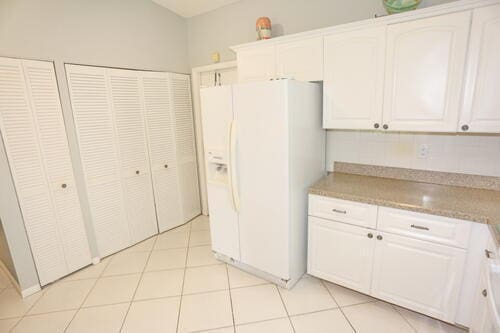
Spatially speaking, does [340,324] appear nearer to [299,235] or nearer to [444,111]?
[299,235]

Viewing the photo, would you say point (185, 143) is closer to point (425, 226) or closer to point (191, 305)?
point (191, 305)

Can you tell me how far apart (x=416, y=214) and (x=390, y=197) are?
193 millimetres

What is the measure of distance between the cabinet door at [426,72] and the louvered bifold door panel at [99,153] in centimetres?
252

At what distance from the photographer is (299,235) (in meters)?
2.13

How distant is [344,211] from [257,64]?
1.53 meters

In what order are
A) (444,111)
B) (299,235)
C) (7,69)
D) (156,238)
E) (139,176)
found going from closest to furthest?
(444,111) → (7,69) → (299,235) → (139,176) → (156,238)

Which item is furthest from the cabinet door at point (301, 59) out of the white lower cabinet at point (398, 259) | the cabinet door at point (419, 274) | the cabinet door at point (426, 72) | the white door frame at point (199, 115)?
the cabinet door at point (419, 274)

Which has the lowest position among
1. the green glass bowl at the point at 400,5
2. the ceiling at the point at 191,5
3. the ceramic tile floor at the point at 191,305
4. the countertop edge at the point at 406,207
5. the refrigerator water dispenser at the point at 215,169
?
the ceramic tile floor at the point at 191,305

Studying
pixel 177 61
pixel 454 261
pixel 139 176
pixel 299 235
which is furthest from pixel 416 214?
→ pixel 177 61

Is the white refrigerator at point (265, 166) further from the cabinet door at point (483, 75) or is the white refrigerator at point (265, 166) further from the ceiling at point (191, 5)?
the ceiling at point (191, 5)

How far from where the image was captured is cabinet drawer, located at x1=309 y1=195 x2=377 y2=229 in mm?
1776

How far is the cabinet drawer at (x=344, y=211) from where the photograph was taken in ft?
5.83

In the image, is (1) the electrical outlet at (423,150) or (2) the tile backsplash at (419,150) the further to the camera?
(1) the electrical outlet at (423,150)

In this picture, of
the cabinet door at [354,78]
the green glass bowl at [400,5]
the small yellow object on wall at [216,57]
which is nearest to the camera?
the green glass bowl at [400,5]
